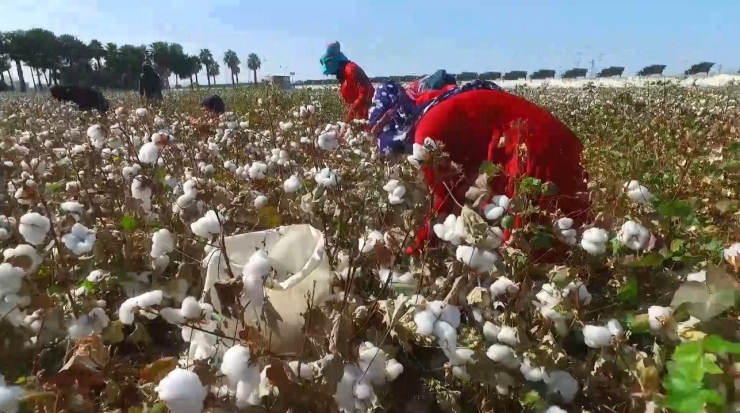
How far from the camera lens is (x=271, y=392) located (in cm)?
113

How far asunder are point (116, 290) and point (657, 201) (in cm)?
154

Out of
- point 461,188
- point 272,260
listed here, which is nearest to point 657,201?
point 461,188

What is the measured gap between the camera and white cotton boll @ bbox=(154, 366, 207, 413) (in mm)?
853

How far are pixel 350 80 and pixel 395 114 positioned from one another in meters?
1.75

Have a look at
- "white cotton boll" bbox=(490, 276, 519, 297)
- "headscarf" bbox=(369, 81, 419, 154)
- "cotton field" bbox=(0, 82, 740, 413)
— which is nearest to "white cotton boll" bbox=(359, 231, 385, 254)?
"cotton field" bbox=(0, 82, 740, 413)

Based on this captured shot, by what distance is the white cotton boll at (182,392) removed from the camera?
853mm

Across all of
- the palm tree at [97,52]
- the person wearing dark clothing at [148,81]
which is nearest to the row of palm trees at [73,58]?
the palm tree at [97,52]

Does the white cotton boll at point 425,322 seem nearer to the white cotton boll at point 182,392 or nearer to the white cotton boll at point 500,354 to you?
the white cotton boll at point 500,354

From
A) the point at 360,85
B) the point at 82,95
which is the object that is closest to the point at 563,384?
the point at 360,85

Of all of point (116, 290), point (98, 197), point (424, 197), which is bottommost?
point (116, 290)

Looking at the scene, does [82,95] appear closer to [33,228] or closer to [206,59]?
[33,228]

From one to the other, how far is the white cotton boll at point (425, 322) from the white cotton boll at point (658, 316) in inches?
17.3

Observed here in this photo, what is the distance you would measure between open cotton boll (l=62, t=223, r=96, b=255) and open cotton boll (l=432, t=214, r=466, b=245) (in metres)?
0.79

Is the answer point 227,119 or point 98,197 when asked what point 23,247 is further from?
point 227,119
